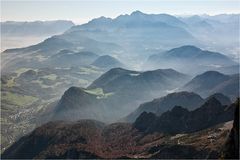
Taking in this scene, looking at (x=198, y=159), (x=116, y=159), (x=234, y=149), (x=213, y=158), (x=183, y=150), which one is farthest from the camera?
(x=116, y=159)

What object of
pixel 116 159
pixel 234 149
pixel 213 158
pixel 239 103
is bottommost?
pixel 116 159

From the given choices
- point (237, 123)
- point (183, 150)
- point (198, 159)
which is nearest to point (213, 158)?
point (198, 159)

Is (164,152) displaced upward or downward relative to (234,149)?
downward

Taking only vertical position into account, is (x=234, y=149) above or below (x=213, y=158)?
above

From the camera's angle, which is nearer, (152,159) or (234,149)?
(234,149)

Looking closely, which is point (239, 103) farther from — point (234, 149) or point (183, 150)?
point (183, 150)

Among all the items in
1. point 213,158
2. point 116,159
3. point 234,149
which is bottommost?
point 116,159

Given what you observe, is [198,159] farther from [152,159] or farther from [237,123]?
[237,123]

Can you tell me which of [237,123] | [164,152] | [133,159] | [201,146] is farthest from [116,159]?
[237,123]

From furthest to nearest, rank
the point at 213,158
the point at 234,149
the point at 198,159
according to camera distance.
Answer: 1. the point at 198,159
2. the point at 213,158
3. the point at 234,149
